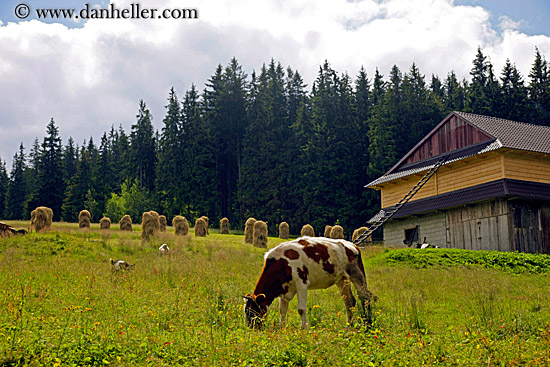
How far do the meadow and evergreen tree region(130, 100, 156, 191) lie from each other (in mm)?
68414

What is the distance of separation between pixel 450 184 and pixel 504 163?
407 cm

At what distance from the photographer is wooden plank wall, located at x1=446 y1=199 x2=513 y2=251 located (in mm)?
29286

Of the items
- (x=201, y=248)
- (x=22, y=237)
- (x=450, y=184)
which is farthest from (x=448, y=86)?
(x=22, y=237)

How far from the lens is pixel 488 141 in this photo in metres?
31.1

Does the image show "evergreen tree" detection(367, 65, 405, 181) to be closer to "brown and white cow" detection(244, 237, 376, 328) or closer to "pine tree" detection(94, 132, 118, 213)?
"pine tree" detection(94, 132, 118, 213)

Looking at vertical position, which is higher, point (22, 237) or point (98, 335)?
point (22, 237)

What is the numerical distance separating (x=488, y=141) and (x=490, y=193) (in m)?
3.43

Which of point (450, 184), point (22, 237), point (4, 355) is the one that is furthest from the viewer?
point (450, 184)

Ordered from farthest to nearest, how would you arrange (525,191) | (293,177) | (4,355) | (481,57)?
1. (481,57)
2. (293,177)
3. (525,191)
4. (4,355)

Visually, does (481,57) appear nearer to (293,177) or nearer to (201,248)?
(293,177)

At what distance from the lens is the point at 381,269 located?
22.6m

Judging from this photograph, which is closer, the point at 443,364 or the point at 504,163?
the point at 443,364

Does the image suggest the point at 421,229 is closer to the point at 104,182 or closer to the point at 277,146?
the point at 277,146

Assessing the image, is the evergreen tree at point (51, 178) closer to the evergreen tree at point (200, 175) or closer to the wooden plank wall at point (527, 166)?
the evergreen tree at point (200, 175)
